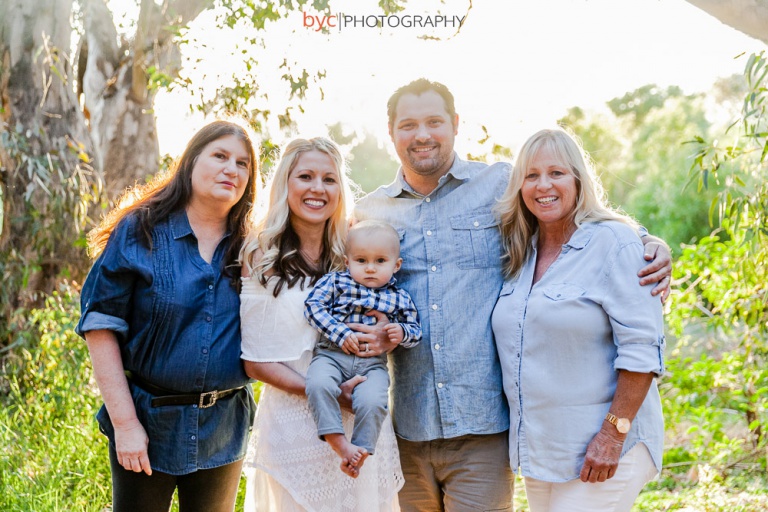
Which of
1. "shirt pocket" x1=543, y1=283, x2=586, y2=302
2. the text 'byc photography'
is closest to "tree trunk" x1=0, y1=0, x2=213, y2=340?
the text 'byc photography'

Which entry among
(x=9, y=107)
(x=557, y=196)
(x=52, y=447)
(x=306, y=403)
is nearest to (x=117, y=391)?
(x=306, y=403)

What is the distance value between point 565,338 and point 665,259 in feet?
1.34

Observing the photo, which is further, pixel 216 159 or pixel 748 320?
pixel 748 320

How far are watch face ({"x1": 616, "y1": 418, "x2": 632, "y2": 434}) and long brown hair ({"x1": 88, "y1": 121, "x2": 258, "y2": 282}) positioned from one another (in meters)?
1.37

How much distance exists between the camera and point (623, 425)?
7.52ft

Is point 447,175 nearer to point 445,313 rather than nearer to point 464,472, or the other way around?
point 445,313

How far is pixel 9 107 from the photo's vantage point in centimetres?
555

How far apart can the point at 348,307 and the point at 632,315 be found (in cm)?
94

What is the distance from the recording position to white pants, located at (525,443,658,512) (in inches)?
92.6

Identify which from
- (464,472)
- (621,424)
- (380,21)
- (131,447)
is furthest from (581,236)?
(380,21)

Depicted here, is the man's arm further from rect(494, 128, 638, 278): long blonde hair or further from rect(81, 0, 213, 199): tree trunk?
rect(81, 0, 213, 199): tree trunk

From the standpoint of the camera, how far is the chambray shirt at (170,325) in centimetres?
246

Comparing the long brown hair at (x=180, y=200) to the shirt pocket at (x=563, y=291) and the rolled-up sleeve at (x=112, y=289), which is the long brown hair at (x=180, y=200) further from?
the shirt pocket at (x=563, y=291)

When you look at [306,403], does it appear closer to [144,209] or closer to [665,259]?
[144,209]
